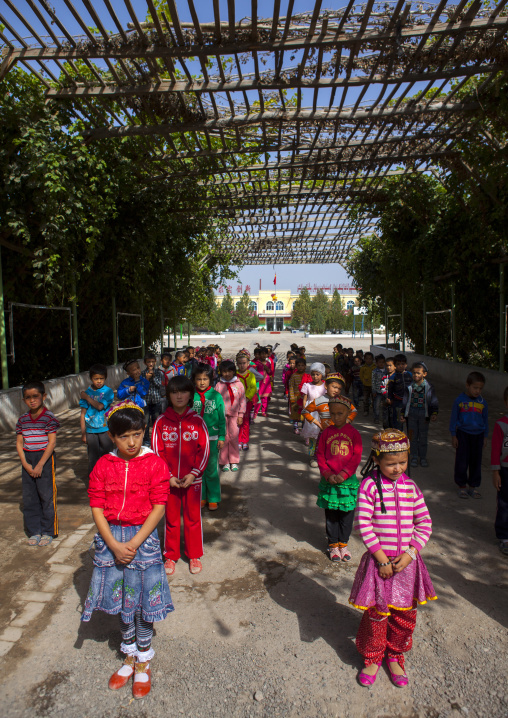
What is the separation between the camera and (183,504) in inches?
145

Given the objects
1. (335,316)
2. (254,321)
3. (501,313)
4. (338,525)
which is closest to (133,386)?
(338,525)

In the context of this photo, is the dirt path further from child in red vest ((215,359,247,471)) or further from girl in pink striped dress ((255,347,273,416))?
girl in pink striped dress ((255,347,273,416))

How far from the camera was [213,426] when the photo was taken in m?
4.81

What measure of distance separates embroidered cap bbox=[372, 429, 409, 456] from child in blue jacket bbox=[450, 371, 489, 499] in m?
2.87

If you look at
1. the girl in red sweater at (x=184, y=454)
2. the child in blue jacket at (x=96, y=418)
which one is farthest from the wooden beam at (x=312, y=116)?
the girl in red sweater at (x=184, y=454)

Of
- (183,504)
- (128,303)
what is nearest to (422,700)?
(183,504)

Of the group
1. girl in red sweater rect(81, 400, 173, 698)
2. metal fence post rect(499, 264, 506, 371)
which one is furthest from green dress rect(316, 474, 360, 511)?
metal fence post rect(499, 264, 506, 371)

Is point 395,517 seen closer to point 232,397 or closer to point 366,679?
point 366,679

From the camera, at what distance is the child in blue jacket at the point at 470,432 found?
5.11 meters

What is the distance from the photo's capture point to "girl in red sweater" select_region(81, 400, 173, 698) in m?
2.53

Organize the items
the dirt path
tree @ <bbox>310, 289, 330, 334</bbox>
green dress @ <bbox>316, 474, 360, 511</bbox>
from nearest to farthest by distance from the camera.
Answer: the dirt path < green dress @ <bbox>316, 474, 360, 511</bbox> < tree @ <bbox>310, 289, 330, 334</bbox>

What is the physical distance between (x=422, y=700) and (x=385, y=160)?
34.1ft

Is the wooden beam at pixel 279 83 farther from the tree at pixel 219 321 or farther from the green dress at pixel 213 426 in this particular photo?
the tree at pixel 219 321

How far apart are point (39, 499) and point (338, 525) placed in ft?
8.20
